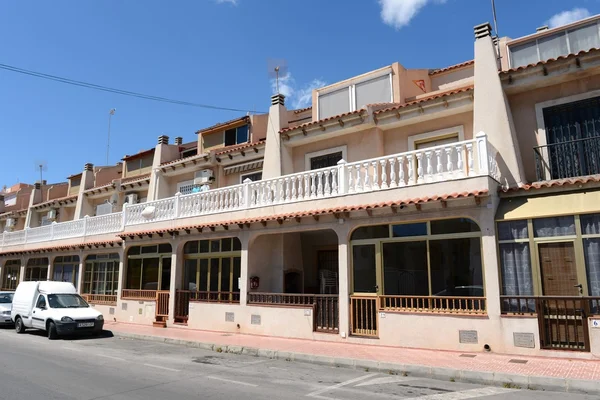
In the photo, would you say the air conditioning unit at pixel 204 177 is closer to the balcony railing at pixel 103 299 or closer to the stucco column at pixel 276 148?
the stucco column at pixel 276 148

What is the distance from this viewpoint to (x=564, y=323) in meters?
9.52

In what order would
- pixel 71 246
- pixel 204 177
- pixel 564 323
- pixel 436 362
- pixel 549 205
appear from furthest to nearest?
pixel 71 246 < pixel 204 177 < pixel 549 205 < pixel 564 323 < pixel 436 362

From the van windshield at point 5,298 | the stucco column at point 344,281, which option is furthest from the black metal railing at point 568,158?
the van windshield at point 5,298

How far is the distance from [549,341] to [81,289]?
21518 millimetres

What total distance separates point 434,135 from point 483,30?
3.18m

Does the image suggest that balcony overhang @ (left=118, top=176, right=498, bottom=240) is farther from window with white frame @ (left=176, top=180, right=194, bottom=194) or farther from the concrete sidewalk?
window with white frame @ (left=176, top=180, right=194, bottom=194)

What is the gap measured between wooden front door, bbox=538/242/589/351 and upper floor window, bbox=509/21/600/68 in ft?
19.7

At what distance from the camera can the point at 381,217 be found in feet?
40.0

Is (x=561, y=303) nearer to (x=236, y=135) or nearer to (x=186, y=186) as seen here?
(x=236, y=135)

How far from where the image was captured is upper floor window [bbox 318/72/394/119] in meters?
15.7

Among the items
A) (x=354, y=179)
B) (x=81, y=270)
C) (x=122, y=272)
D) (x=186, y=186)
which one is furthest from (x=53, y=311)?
(x=354, y=179)

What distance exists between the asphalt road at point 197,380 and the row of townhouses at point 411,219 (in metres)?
2.70

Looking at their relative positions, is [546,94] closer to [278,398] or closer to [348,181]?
[348,181]

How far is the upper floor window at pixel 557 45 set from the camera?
1213 centimetres
